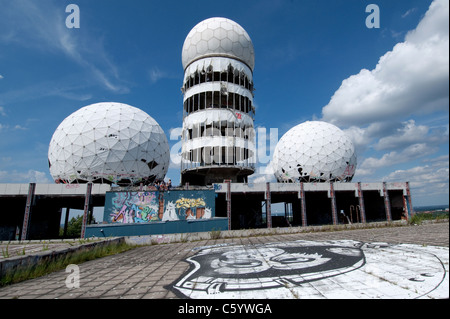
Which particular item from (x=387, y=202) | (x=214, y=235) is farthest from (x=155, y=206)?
(x=387, y=202)

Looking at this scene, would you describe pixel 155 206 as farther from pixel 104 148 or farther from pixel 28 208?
pixel 28 208

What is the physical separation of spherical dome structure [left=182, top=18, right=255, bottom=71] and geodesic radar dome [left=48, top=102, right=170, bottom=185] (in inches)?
583

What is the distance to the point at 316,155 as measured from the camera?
119 feet

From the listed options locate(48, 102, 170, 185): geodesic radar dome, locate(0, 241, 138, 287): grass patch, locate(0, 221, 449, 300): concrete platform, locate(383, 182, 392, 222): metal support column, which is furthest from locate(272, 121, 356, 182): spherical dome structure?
locate(0, 241, 138, 287): grass patch

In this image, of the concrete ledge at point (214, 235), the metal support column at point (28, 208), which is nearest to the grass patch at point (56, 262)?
the concrete ledge at point (214, 235)

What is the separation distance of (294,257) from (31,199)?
27065 millimetres

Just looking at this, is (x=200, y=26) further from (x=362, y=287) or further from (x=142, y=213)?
(x=362, y=287)

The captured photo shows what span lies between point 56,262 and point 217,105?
32945mm

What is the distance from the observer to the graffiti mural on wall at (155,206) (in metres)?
23.6

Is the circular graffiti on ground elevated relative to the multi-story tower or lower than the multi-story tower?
lower

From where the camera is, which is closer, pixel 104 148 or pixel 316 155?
pixel 104 148

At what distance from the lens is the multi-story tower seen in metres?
34.3

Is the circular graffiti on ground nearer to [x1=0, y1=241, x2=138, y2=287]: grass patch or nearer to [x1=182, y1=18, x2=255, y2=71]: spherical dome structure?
[x1=0, y1=241, x2=138, y2=287]: grass patch

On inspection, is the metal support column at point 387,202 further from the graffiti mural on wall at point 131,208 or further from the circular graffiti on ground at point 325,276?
the graffiti mural on wall at point 131,208
